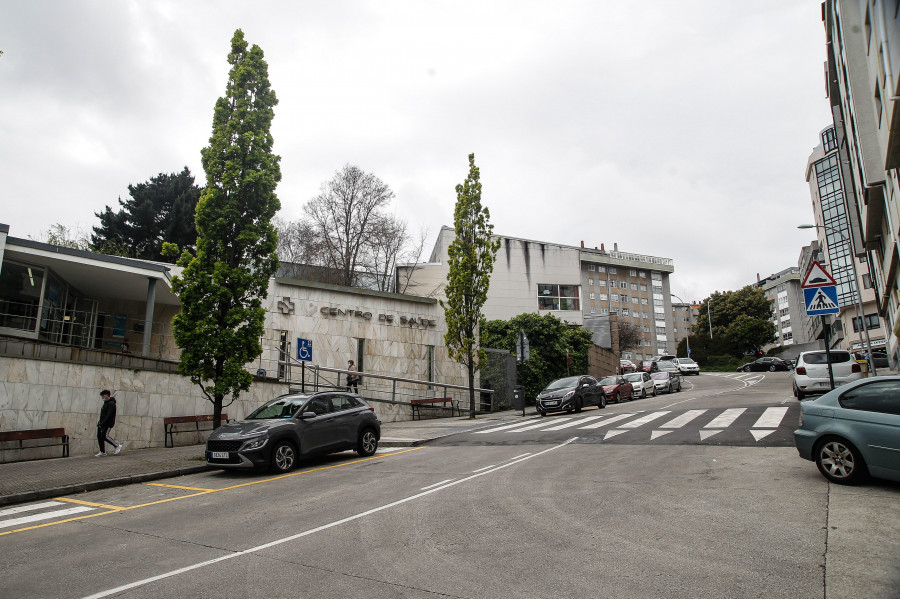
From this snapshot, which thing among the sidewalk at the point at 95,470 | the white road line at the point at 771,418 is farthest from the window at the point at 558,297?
the sidewalk at the point at 95,470

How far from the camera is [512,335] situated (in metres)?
31.6

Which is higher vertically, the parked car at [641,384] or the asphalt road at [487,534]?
the parked car at [641,384]

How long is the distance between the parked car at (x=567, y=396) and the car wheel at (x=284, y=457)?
41.4 feet

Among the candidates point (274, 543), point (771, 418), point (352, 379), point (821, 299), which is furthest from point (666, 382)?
point (274, 543)

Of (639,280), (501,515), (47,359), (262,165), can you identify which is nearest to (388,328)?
(262,165)

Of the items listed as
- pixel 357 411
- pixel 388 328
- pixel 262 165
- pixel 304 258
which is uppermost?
pixel 304 258

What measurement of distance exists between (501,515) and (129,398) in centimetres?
1271

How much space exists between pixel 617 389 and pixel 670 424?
13818 mm

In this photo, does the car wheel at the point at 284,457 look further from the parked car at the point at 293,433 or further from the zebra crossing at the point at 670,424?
the zebra crossing at the point at 670,424

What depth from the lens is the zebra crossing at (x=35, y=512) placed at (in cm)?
750

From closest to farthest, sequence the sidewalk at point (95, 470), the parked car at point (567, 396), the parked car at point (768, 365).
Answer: the sidewalk at point (95, 470)
the parked car at point (567, 396)
the parked car at point (768, 365)

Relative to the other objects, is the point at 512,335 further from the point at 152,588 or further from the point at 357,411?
the point at 152,588

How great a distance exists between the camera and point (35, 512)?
8.16 m

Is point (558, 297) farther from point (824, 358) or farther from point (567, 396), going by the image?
point (824, 358)
